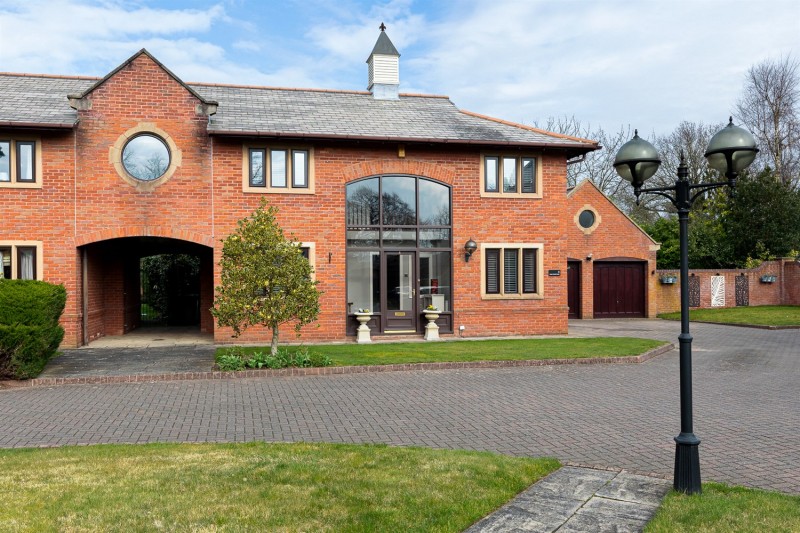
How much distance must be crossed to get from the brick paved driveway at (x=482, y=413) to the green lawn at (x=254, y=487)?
875 millimetres

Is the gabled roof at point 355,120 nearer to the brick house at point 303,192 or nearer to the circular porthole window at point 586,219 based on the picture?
the brick house at point 303,192

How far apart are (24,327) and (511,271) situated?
38.9 ft

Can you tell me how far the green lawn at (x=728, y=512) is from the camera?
448 centimetres

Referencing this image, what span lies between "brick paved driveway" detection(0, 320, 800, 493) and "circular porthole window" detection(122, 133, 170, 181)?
271 inches

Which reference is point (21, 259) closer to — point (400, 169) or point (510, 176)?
point (400, 169)

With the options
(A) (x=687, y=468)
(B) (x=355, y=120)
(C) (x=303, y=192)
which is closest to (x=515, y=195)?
(B) (x=355, y=120)

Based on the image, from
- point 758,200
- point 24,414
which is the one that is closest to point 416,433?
point 24,414

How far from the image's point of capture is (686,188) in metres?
5.72

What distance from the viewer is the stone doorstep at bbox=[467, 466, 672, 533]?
464cm

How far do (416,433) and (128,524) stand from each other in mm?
3754

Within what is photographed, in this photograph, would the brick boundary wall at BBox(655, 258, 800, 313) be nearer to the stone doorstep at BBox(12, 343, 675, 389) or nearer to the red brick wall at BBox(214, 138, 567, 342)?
the red brick wall at BBox(214, 138, 567, 342)

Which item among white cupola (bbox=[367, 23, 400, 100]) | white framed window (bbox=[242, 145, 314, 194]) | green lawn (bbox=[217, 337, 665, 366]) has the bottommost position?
green lawn (bbox=[217, 337, 665, 366])

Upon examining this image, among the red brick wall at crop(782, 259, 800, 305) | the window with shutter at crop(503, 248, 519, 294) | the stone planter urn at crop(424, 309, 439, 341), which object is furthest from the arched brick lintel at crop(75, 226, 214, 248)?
the red brick wall at crop(782, 259, 800, 305)

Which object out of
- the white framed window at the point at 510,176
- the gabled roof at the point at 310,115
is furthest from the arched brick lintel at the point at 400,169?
the white framed window at the point at 510,176
